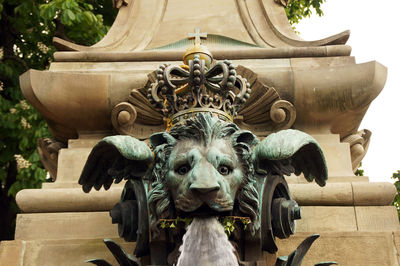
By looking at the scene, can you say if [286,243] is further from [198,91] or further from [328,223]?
[198,91]

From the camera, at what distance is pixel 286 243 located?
3.49m

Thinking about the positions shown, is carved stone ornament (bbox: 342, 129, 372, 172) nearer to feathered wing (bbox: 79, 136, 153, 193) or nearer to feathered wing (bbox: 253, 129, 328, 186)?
feathered wing (bbox: 253, 129, 328, 186)

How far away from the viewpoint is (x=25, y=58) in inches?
334

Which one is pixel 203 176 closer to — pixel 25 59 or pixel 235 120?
pixel 235 120

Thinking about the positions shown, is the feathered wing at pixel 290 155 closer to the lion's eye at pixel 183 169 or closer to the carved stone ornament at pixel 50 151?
the lion's eye at pixel 183 169

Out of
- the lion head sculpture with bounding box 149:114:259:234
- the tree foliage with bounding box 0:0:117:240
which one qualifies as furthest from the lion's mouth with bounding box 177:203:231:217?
the tree foliage with bounding box 0:0:117:240

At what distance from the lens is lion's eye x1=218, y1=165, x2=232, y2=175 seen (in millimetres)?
2824

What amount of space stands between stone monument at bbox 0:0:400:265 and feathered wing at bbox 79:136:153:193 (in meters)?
0.35

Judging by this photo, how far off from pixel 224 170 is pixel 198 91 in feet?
1.67

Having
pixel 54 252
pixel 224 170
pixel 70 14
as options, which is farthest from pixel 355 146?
pixel 70 14

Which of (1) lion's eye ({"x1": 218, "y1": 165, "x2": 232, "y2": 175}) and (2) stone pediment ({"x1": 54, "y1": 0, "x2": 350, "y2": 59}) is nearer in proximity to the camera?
(1) lion's eye ({"x1": 218, "y1": 165, "x2": 232, "y2": 175})

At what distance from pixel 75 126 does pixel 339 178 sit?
1.81 m

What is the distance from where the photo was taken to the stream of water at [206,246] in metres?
2.71

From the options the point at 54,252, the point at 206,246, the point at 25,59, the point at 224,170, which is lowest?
the point at 206,246
